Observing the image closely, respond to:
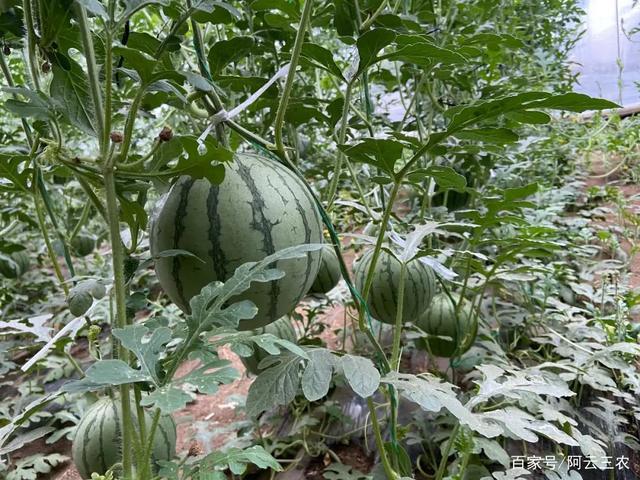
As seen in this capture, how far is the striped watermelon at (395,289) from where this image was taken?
1.30 m

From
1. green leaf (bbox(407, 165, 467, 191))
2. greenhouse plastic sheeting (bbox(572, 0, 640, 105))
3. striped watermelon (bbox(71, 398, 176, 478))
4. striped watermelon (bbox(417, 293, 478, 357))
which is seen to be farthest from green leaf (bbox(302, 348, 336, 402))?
greenhouse plastic sheeting (bbox(572, 0, 640, 105))

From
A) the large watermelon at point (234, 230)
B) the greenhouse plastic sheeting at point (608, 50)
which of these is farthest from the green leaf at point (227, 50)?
the greenhouse plastic sheeting at point (608, 50)

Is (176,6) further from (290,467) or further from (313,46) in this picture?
(290,467)

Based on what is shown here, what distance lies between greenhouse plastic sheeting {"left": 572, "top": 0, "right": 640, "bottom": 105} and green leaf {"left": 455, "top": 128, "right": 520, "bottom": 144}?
524cm

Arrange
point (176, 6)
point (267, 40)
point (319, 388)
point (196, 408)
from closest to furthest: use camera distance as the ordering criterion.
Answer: point (319, 388), point (176, 6), point (267, 40), point (196, 408)

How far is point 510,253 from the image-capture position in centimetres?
122

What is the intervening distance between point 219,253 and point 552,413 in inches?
29.2

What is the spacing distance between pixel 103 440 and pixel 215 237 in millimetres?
670

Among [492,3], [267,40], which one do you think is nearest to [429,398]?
[267,40]

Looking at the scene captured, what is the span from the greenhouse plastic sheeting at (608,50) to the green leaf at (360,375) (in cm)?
551

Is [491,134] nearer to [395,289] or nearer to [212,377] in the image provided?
[212,377]

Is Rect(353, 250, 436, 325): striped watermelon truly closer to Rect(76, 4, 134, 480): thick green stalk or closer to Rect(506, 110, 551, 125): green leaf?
Rect(506, 110, 551, 125): green leaf

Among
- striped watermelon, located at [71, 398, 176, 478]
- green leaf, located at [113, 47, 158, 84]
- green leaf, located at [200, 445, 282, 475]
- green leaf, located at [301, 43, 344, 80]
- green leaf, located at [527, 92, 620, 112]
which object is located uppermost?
green leaf, located at [301, 43, 344, 80]

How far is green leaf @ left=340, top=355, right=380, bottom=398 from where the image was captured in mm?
620
